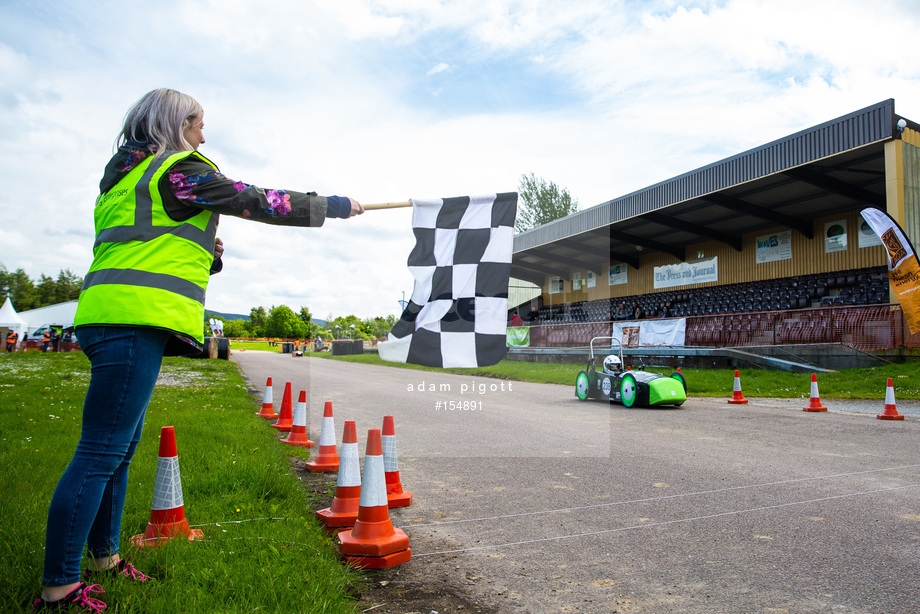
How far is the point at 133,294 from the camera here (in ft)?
6.81

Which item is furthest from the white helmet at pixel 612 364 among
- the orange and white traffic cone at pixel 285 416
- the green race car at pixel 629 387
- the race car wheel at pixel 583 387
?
the orange and white traffic cone at pixel 285 416

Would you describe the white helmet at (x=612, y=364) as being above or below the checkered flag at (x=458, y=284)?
below

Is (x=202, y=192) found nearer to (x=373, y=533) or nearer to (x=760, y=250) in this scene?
(x=373, y=533)

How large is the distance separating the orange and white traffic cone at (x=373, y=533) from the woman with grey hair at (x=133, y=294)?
3.32 feet

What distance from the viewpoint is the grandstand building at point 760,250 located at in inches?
564

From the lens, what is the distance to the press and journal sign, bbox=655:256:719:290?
25.0 metres

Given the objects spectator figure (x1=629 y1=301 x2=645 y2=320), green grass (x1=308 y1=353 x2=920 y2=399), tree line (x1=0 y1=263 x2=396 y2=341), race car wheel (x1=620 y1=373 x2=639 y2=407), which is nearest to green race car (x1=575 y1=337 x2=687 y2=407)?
race car wheel (x1=620 y1=373 x2=639 y2=407)

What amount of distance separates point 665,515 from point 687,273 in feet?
79.9

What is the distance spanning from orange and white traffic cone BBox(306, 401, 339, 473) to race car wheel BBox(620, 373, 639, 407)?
610 cm

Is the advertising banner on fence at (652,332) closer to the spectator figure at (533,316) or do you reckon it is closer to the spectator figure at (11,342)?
the spectator figure at (533,316)

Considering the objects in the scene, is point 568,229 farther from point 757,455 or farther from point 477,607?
point 477,607

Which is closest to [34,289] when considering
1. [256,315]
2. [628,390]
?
[256,315]

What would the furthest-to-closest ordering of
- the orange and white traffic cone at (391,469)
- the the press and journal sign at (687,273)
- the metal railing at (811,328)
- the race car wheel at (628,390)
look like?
the the press and journal sign at (687,273) < the metal railing at (811,328) < the race car wheel at (628,390) < the orange and white traffic cone at (391,469)

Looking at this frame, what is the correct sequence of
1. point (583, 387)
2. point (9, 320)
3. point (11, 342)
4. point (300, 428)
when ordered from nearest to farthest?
point (300, 428)
point (583, 387)
point (11, 342)
point (9, 320)
